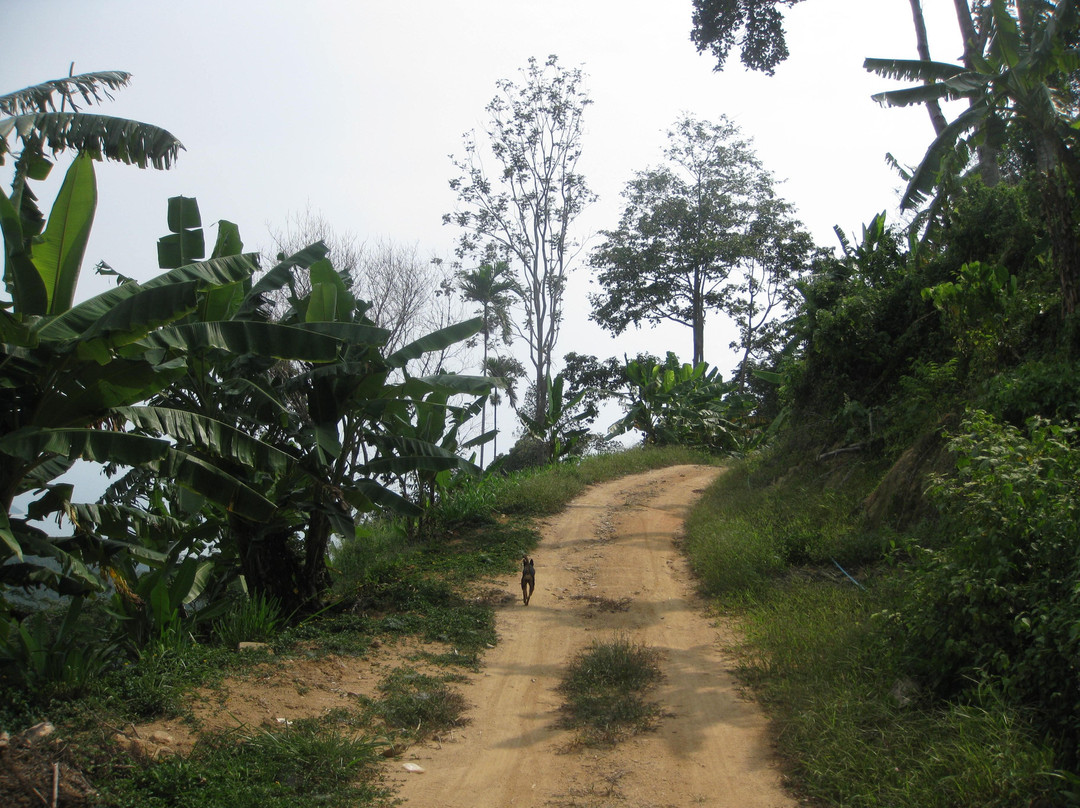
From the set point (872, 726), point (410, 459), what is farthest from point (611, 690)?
point (410, 459)

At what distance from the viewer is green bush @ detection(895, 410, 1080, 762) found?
486 centimetres

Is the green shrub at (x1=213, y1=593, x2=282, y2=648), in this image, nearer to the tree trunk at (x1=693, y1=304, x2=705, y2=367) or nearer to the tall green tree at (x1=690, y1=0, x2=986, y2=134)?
the tall green tree at (x1=690, y1=0, x2=986, y2=134)

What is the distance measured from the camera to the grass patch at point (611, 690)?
6457 mm

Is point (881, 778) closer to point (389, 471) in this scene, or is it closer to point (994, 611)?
point (994, 611)

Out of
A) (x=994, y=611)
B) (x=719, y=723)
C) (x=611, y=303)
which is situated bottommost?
(x=719, y=723)

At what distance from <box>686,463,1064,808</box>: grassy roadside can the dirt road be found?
0.34 m

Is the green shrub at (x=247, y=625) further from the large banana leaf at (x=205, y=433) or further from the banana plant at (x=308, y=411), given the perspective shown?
the large banana leaf at (x=205, y=433)

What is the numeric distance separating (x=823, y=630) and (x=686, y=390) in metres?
20.0

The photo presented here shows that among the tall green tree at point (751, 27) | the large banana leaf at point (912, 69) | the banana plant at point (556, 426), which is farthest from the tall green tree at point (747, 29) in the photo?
the banana plant at point (556, 426)

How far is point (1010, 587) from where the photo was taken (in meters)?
5.43

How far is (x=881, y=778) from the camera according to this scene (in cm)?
488

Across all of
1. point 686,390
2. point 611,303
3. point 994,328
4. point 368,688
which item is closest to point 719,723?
point 368,688

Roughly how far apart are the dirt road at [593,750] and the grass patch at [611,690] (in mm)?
138

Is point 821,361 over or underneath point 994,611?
over
